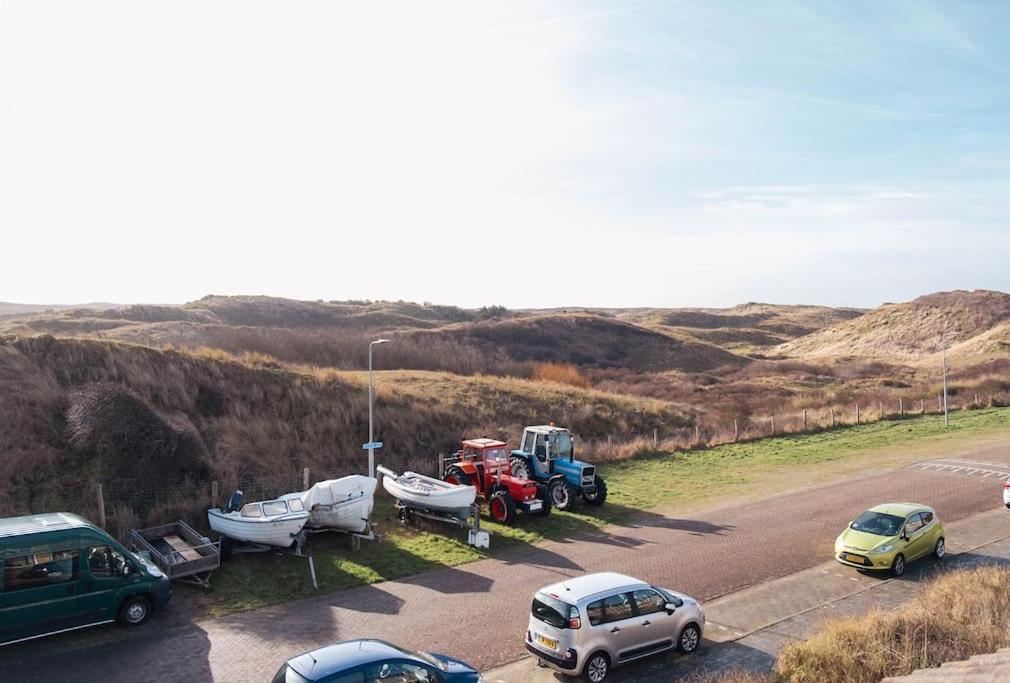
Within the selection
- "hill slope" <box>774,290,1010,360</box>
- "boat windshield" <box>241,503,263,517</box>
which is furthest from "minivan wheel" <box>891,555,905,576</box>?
"hill slope" <box>774,290,1010,360</box>

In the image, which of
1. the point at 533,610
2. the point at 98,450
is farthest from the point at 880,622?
the point at 98,450

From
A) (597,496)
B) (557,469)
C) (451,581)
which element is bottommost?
(451,581)

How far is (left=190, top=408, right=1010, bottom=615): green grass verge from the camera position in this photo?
59.6 feet

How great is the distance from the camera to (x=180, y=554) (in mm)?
18250

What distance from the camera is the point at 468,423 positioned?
36.9 m

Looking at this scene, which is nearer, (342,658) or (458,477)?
(342,658)

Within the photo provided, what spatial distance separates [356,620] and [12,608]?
6.39 meters

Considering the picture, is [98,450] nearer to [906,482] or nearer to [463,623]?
[463,623]

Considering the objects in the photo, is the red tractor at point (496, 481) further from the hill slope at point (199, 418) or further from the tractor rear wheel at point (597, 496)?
the hill slope at point (199, 418)

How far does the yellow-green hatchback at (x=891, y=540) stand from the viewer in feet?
60.8

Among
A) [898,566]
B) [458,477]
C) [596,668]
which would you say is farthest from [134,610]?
[898,566]

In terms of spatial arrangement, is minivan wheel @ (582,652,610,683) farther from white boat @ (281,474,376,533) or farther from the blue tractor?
the blue tractor

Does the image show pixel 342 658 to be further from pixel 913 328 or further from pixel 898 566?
pixel 913 328

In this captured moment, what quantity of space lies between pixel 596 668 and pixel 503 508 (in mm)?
10075
